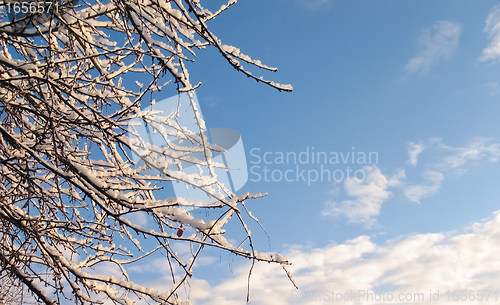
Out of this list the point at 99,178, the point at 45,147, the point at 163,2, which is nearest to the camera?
the point at 163,2

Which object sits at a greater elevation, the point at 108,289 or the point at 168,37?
the point at 168,37

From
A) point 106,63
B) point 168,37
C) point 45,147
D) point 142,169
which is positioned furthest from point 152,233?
point 106,63

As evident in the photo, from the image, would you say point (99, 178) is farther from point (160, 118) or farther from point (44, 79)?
point (160, 118)

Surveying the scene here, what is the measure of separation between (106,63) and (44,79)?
1.45 meters

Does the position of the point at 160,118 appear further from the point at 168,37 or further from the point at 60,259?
the point at 60,259

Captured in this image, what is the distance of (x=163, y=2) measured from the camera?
86.9 inches

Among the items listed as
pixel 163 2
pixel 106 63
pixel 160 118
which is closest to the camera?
pixel 163 2

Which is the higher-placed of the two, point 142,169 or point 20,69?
point 20,69

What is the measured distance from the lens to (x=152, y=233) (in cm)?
229

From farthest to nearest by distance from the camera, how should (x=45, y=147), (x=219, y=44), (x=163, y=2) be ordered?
(x=45, y=147) → (x=163, y=2) → (x=219, y=44)

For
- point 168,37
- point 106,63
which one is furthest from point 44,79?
point 106,63

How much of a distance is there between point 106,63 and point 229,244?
7.83 ft

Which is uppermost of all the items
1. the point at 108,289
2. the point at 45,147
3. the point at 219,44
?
the point at 219,44

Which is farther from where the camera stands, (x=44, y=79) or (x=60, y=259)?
(x=60, y=259)
